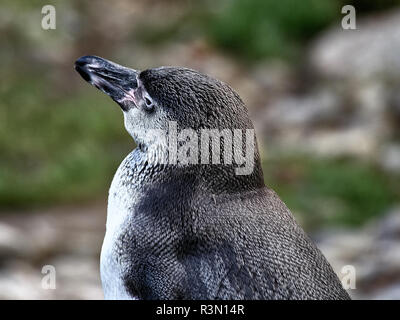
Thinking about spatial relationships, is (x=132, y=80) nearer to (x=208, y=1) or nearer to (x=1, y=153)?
(x=1, y=153)

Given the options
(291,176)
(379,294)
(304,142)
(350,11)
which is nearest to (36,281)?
(379,294)

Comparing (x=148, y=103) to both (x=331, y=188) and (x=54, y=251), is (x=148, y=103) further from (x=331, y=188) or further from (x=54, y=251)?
(x=331, y=188)

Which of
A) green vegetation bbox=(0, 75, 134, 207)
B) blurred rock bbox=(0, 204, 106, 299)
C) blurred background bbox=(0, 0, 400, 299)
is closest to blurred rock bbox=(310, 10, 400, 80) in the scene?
blurred background bbox=(0, 0, 400, 299)

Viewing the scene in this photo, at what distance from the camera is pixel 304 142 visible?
9875 millimetres

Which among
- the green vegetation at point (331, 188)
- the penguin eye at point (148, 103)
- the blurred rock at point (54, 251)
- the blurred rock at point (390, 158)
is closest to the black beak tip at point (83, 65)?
the penguin eye at point (148, 103)

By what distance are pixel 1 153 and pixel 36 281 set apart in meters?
3.06

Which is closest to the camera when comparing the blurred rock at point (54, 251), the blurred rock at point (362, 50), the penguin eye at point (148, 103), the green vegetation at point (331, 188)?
the penguin eye at point (148, 103)

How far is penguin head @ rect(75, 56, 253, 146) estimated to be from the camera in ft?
10.8

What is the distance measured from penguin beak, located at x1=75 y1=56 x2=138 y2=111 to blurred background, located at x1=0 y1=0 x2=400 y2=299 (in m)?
2.88

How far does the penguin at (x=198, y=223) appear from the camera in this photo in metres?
3.12

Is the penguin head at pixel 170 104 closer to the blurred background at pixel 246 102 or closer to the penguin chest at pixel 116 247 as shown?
the penguin chest at pixel 116 247

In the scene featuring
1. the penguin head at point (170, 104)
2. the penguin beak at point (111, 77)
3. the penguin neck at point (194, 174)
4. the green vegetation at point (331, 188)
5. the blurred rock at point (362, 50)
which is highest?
the blurred rock at point (362, 50)

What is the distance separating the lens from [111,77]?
374cm

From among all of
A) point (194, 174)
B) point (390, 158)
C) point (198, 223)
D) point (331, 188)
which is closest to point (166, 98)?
point (194, 174)
